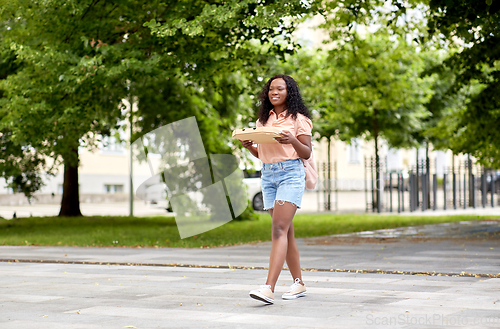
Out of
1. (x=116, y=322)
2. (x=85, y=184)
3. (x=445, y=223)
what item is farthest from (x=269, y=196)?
(x=85, y=184)

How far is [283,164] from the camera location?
5.59m

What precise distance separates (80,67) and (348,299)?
6.96 meters

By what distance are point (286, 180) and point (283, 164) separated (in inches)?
5.1

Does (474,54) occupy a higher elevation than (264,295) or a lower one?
higher

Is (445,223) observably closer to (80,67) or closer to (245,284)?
(80,67)

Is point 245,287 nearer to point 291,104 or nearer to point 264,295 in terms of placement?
point 264,295

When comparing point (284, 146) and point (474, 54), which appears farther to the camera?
point (474, 54)

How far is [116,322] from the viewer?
16.0 ft

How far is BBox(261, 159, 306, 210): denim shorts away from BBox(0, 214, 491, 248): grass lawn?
5936 mm

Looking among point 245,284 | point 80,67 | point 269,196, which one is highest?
point 80,67

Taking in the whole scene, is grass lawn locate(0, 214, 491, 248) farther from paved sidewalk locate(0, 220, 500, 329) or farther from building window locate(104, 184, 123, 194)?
building window locate(104, 184, 123, 194)

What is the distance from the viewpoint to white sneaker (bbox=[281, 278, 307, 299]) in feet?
18.9

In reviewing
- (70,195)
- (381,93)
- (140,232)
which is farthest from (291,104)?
(381,93)

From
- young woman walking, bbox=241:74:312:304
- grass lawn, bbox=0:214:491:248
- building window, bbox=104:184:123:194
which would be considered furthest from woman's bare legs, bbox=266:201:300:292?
building window, bbox=104:184:123:194
